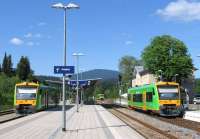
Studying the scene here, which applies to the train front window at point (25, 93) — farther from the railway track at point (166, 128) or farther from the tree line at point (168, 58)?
the tree line at point (168, 58)

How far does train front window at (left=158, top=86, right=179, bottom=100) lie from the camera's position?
140ft

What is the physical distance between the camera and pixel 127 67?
16788cm

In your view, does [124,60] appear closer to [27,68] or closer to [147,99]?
[27,68]

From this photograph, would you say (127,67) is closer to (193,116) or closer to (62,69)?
(193,116)

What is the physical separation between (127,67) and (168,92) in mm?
124917

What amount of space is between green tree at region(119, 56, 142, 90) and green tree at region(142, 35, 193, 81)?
188 feet

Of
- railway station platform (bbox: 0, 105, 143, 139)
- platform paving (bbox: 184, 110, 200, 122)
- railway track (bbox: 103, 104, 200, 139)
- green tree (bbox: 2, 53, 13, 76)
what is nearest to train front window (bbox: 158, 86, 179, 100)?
platform paving (bbox: 184, 110, 200, 122)

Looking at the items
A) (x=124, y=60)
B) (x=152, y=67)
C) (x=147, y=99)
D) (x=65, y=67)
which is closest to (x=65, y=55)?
(x=65, y=67)

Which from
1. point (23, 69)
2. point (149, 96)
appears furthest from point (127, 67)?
point (149, 96)

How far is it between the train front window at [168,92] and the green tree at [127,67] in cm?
12247

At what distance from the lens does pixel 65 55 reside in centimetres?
2581

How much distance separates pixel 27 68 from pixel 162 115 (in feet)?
426

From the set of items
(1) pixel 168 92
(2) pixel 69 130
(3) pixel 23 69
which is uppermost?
(3) pixel 23 69

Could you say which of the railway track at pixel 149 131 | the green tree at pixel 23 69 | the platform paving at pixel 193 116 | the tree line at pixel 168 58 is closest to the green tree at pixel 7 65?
the green tree at pixel 23 69
